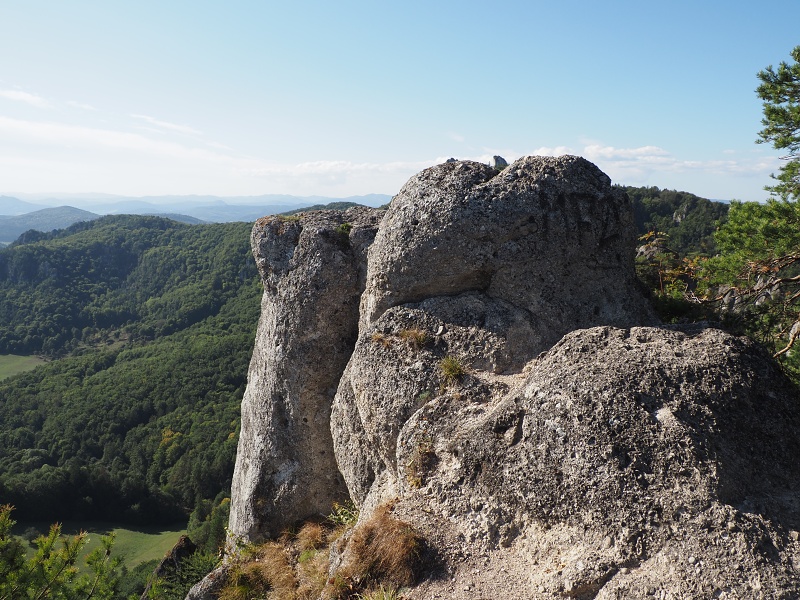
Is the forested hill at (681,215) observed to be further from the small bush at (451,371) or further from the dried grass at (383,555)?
the dried grass at (383,555)

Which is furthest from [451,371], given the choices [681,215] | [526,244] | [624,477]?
[681,215]

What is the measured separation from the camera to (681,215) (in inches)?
2598

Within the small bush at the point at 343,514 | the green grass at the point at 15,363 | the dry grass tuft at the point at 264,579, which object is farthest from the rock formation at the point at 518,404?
the green grass at the point at 15,363

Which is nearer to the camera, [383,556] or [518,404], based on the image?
[383,556]

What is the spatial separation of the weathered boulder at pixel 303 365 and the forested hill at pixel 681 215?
35447mm

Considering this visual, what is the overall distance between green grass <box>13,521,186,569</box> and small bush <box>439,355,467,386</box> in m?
70.0

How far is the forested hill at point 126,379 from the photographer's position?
78.4m

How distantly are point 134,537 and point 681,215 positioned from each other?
8915 centimetres

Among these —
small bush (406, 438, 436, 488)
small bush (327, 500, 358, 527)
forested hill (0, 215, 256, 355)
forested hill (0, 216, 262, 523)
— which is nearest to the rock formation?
small bush (406, 438, 436, 488)

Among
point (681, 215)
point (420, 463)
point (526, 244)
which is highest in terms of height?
point (681, 215)

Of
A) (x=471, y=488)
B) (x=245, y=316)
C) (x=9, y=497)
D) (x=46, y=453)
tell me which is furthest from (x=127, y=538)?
(x=471, y=488)

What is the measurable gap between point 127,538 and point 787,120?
86.0 m

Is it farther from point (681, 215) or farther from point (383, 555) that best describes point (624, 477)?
point (681, 215)

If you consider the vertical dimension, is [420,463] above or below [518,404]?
below
